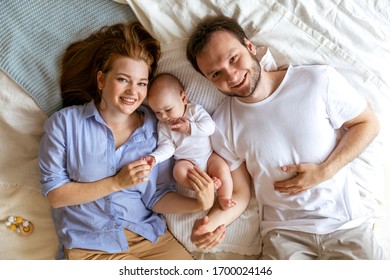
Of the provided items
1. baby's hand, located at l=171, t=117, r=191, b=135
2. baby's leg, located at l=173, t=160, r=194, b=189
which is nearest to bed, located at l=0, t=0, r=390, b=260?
baby's hand, located at l=171, t=117, r=191, b=135

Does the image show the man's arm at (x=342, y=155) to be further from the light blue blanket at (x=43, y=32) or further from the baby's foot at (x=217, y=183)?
the light blue blanket at (x=43, y=32)

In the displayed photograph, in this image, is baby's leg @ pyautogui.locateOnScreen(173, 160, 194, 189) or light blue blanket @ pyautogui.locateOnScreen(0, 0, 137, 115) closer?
light blue blanket @ pyautogui.locateOnScreen(0, 0, 137, 115)

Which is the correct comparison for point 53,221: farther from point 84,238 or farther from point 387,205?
point 387,205

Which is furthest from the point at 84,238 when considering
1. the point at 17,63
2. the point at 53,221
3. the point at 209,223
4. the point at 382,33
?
the point at 382,33

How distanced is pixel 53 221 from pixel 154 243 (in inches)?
15.0

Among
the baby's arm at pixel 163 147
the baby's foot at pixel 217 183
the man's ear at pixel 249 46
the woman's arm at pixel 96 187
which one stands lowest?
the woman's arm at pixel 96 187

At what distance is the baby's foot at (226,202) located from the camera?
1.43m

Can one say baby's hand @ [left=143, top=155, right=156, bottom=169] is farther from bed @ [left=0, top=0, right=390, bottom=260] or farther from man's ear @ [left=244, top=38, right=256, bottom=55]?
man's ear @ [left=244, top=38, right=256, bottom=55]

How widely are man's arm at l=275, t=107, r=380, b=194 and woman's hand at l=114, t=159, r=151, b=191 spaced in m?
0.46

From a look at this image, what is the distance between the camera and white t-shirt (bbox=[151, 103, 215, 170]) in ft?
4.69

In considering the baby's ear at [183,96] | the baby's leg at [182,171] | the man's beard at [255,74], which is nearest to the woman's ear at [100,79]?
the baby's ear at [183,96]

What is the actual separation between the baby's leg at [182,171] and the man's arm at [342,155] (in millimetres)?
328

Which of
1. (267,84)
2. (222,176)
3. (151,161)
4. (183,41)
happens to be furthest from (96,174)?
(267,84)

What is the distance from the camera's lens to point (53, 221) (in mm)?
1555
